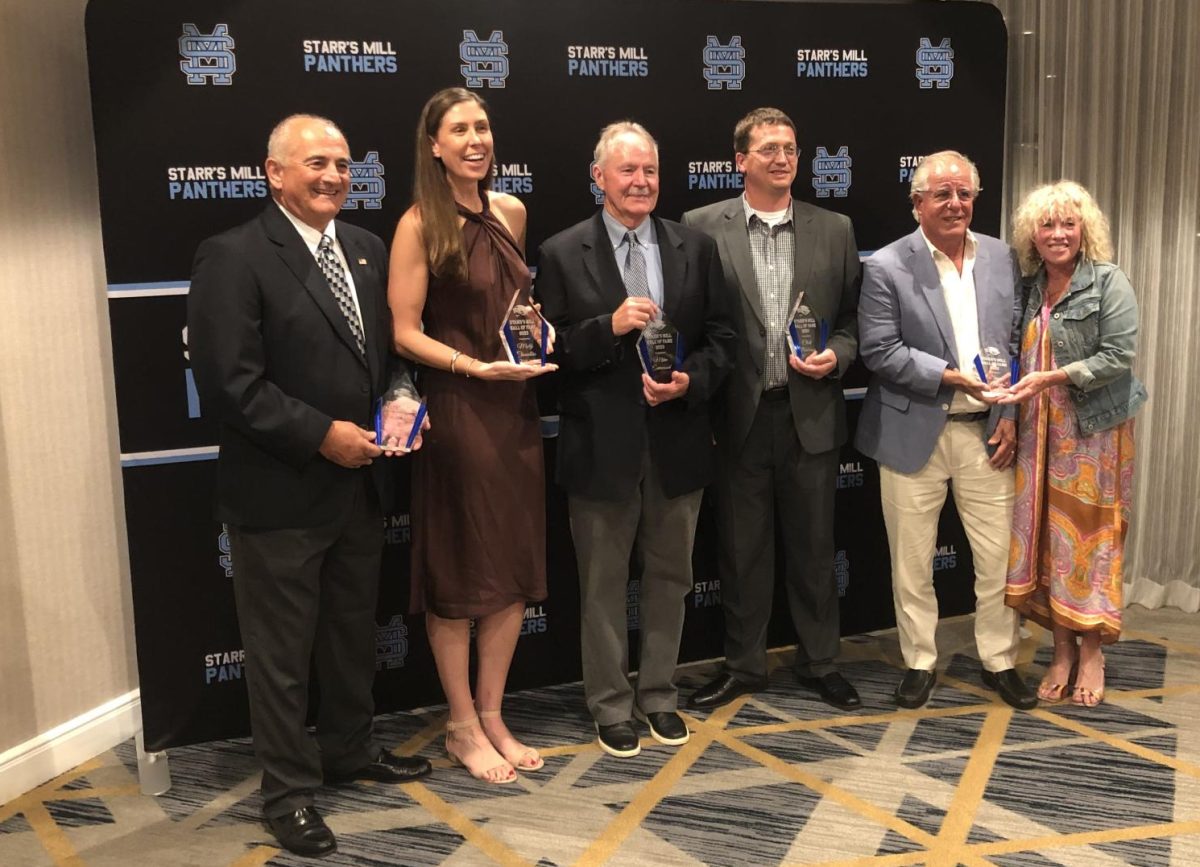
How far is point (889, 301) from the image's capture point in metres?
3.75

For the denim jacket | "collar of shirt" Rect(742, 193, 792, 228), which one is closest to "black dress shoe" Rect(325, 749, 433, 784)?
"collar of shirt" Rect(742, 193, 792, 228)

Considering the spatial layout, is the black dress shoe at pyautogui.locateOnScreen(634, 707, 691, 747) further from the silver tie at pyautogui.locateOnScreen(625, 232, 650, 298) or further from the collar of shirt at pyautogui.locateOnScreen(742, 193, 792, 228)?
the collar of shirt at pyautogui.locateOnScreen(742, 193, 792, 228)

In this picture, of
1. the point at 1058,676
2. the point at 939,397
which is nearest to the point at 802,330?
the point at 939,397

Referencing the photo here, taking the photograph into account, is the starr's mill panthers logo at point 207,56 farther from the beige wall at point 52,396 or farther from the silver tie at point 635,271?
the silver tie at point 635,271

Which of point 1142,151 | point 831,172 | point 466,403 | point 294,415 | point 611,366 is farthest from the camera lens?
point 1142,151

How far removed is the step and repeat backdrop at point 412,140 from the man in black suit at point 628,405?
40 cm

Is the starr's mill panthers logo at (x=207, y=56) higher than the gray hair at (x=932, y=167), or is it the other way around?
the starr's mill panthers logo at (x=207, y=56)

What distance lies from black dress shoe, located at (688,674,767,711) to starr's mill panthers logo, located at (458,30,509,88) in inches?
84.7

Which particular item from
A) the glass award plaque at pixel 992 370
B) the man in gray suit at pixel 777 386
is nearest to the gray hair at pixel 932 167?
the man in gray suit at pixel 777 386

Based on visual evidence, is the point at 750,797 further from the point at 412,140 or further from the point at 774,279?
the point at 412,140

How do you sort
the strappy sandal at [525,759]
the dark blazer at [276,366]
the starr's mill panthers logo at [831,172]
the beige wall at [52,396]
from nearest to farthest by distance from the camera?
1. the dark blazer at [276,366]
2. the beige wall at [52,396]
3. the strappy sandal at [525,759]
4. the starr's mill panthers logo at [831,172]

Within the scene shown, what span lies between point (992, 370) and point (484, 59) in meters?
1.91

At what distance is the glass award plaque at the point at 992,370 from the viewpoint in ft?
11.9

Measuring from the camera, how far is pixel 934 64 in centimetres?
438
